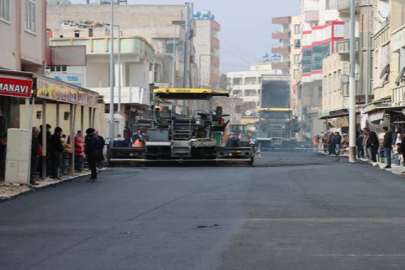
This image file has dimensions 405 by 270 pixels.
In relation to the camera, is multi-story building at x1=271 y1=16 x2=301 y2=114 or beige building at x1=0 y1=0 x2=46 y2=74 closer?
beige building at x1=0 y1=0 x2=46 y2=74

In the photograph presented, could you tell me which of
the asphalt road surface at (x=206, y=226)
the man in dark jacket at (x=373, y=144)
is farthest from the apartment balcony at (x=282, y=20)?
the asphalt road surface at (x=206, y=226)

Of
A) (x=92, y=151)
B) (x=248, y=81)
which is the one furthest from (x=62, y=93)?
(x=248, y=81)

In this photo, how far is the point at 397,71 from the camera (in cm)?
4166

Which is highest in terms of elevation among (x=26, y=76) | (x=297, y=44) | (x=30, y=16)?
(x=297, y=44)

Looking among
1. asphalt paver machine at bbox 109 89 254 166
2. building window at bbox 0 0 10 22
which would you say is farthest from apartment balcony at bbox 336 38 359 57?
building window at bbox 0 0 10 22

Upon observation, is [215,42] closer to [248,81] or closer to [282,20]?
[282,20]

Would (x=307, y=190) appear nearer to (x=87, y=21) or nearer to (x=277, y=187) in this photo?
(x=277, y=187)

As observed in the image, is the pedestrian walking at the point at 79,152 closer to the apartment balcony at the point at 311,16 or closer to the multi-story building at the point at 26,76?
the multi-story building at the point at 26,76

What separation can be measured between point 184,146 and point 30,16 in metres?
7.49

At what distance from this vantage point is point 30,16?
2906cm

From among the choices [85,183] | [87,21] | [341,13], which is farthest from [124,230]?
[87,21]

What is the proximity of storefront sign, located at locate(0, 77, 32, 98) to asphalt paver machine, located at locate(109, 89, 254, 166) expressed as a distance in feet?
38.6

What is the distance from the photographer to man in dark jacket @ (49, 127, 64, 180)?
24059 millimetres

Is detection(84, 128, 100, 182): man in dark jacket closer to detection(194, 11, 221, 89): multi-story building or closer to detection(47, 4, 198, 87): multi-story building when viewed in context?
detection(47, 4, 198, 87): multi-story building
